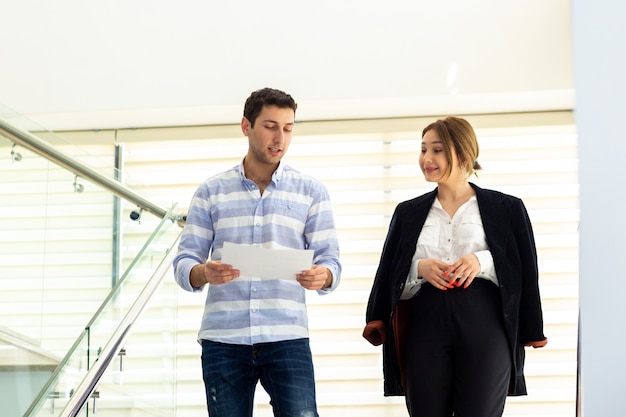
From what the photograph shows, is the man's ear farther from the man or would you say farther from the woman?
the woman

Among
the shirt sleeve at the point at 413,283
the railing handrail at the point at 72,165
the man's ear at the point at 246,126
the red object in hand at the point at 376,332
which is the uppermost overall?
the man's ear at the point at 246,126

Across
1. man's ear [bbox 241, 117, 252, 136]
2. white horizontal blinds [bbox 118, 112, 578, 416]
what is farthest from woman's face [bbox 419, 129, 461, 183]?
white horizontal blinds [bbox 118, 112, 578, 416]

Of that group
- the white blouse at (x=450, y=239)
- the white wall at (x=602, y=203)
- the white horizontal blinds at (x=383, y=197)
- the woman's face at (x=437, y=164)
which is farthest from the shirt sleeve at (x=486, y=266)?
the white horizontal blinds at (x=383, y=197)

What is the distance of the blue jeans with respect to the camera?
2.36 meters

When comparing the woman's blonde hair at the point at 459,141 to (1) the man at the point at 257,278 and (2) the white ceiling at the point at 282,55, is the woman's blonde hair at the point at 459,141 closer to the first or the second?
(1) the man at the point at 257,278

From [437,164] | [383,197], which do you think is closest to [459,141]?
[437,164]

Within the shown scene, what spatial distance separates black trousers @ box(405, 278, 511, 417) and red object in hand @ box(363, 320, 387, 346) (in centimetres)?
14

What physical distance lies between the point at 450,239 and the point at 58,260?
1325mm

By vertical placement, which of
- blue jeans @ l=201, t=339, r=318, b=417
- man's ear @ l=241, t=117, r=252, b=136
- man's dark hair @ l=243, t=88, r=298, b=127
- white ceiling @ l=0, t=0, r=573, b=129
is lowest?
blue jeans @ l=201, t=339, r=318, b=417

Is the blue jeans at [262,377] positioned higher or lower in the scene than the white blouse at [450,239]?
lower

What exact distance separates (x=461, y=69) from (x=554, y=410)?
6.14 ft

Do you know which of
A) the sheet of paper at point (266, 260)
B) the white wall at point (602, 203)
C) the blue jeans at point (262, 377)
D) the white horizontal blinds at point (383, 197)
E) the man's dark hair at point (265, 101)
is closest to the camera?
the white wall at point (602, 203)

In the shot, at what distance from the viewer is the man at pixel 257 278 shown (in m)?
2.37

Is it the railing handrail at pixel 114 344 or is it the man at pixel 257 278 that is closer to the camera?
the man at pixel 257 278
